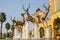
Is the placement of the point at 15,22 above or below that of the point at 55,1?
below

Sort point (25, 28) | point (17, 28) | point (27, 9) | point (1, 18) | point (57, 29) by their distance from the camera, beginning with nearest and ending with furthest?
point (25, 28), point (27, 9), point (17, 28), point (57, 29), point (1, 18)

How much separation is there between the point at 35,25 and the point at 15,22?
19.3 ft

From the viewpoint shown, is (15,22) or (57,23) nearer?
(15,22)

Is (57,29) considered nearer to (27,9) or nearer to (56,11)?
(56,11)

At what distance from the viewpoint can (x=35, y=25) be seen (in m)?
24.9

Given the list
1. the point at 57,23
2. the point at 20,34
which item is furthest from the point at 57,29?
the point at 20,34

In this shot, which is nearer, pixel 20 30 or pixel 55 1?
pixel 20 30

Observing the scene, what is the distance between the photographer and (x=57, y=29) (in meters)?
35.8

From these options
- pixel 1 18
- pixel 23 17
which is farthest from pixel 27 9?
pixel 1 18

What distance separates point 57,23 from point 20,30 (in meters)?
10.4

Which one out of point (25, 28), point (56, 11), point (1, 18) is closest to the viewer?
point (25, 28)

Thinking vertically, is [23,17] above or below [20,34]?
above

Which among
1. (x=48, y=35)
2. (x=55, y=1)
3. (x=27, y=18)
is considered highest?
(x=55, y=1)

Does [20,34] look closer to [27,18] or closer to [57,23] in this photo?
[27,18]
